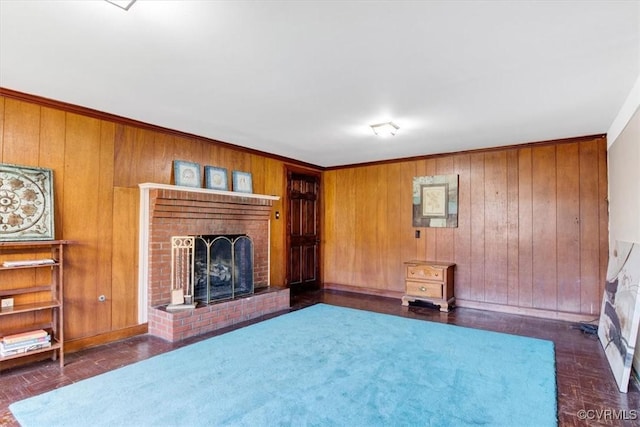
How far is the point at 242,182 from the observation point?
5.09 m

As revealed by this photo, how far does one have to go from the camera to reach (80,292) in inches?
135

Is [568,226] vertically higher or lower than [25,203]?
lower

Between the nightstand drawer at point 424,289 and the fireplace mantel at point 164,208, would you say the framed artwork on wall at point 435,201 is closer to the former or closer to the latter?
the nightstand drawer at point 424,289

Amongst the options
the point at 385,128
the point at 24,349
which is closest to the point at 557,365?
the point at 385,128

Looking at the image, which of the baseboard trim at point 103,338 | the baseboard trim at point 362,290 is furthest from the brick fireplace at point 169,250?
the baseboard trim at point 362,290

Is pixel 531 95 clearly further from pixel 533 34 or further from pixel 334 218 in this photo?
pixel 334 218

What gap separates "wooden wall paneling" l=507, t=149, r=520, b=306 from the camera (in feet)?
16.0

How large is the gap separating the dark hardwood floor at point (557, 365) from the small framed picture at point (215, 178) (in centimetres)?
188

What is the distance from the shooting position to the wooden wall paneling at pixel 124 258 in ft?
12.2

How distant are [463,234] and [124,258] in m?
4.65

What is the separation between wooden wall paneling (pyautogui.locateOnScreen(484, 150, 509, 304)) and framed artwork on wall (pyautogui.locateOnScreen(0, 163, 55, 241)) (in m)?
5.35

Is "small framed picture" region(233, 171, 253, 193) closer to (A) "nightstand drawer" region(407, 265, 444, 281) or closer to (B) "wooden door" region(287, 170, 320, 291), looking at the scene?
(B) "wooden door" region(287, 170, 320, 291)

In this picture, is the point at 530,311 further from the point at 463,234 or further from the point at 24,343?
the point at 24,343

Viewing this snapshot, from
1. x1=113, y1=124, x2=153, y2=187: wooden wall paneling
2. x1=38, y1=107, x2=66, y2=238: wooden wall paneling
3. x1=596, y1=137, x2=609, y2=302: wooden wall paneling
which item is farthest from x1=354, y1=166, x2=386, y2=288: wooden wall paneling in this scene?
x1=38, y1=107, x2=66, y2=238: wooden wall paneling
